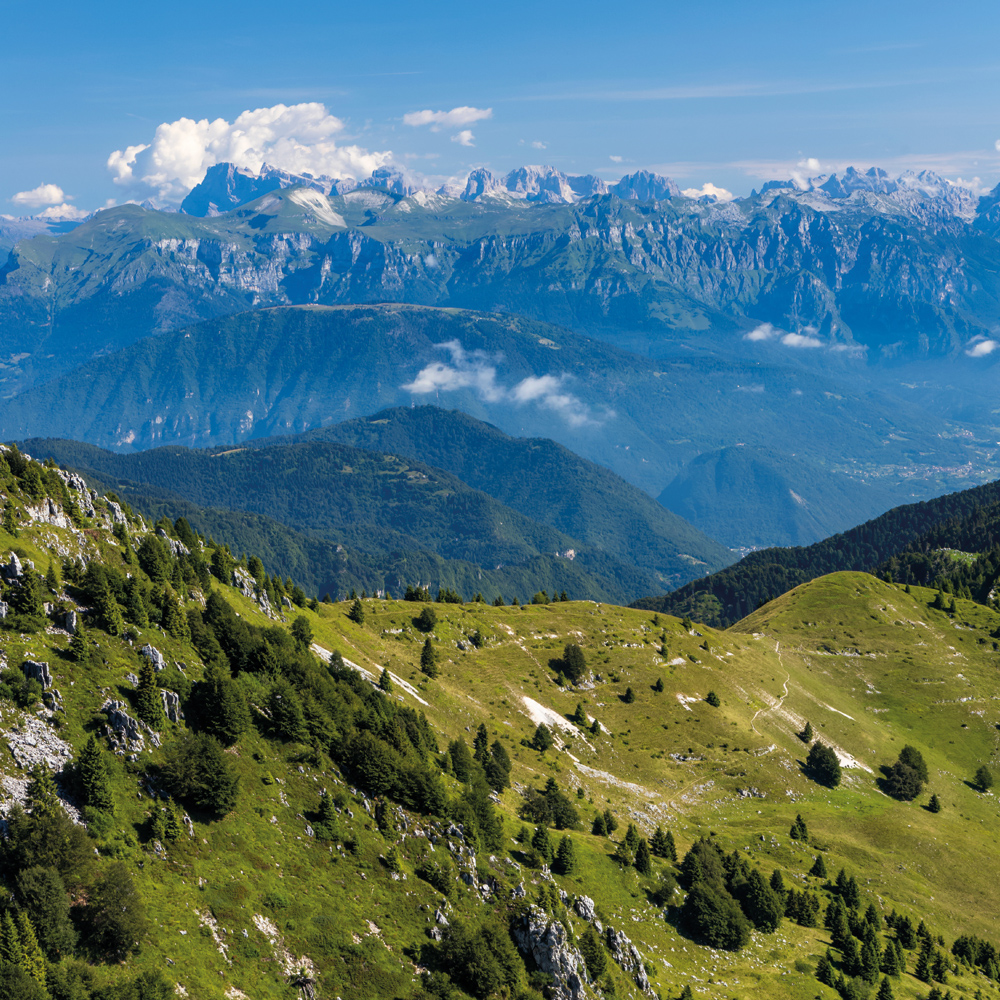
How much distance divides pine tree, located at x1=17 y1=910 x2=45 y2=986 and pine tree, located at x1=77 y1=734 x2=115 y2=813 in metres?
11.3

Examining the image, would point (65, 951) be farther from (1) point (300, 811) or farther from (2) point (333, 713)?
(2) point (333, 713)

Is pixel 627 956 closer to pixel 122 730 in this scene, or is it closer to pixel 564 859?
pixel 564 859

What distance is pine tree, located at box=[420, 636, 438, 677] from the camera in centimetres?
13525

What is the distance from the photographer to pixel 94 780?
2489 inches

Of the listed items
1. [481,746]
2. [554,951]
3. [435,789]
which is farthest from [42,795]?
[481,746]

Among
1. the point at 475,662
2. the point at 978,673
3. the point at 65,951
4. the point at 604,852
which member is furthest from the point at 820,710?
the point at 65,951

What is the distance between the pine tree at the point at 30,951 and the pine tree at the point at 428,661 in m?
84.6

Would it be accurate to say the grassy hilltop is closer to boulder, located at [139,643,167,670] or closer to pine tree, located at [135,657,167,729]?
pine tree, located at [135,657,167,729]

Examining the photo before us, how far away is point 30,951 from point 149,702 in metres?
24.8

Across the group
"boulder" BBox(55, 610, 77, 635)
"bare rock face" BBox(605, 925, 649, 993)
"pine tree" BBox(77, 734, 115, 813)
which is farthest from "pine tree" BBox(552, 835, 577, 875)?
"boulder" BBox(55, 610, 77, 635)

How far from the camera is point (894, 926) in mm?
106500

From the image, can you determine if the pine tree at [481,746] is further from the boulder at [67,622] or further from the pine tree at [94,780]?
the pine tree at [94,780]

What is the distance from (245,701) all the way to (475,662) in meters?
68.4

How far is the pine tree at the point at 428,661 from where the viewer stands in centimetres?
13525
